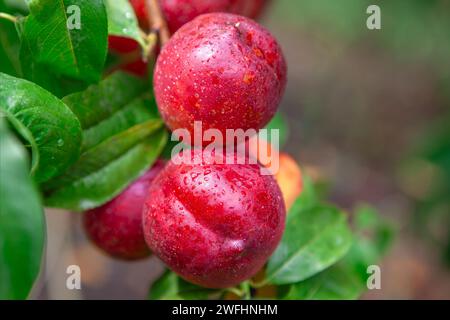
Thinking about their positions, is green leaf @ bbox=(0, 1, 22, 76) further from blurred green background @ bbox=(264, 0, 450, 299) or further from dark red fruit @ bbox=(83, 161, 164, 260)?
blurred green background @ bbox=(264, 0, 450, 299)

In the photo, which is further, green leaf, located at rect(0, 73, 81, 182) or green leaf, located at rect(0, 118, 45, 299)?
green leaf, located at rect(0, 73, 81, 182)

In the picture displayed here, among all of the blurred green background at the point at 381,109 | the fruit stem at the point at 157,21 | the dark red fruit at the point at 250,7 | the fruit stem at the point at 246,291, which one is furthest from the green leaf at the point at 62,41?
the blurred green background at the point at 381,109

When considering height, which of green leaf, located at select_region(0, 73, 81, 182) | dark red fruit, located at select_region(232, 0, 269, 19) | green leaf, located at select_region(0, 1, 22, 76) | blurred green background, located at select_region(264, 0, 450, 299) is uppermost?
dark red fruit, located at select_region(232, 0, 269, 19)

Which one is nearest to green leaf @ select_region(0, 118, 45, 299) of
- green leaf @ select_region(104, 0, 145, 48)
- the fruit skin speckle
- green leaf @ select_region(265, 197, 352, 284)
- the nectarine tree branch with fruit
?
the nectarine tree branch with fruit

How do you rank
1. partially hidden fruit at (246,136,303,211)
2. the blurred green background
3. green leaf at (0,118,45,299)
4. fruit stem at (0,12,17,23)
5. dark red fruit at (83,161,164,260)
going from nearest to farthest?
green leaf at (0,118,45,299)
fruit stem at (0,12,17,23)
dark red fruit at (83,161,164,260)
partially hidden fruit at (246,136,303,211)
the blurred green background

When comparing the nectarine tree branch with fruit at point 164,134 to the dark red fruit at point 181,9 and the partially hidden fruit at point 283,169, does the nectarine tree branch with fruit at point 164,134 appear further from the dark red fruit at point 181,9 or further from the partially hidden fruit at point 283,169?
the partially hidden fruit at point 283,169

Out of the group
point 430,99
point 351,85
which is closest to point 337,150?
point 351,85

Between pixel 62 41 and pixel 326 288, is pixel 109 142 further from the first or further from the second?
pixel 326 288
